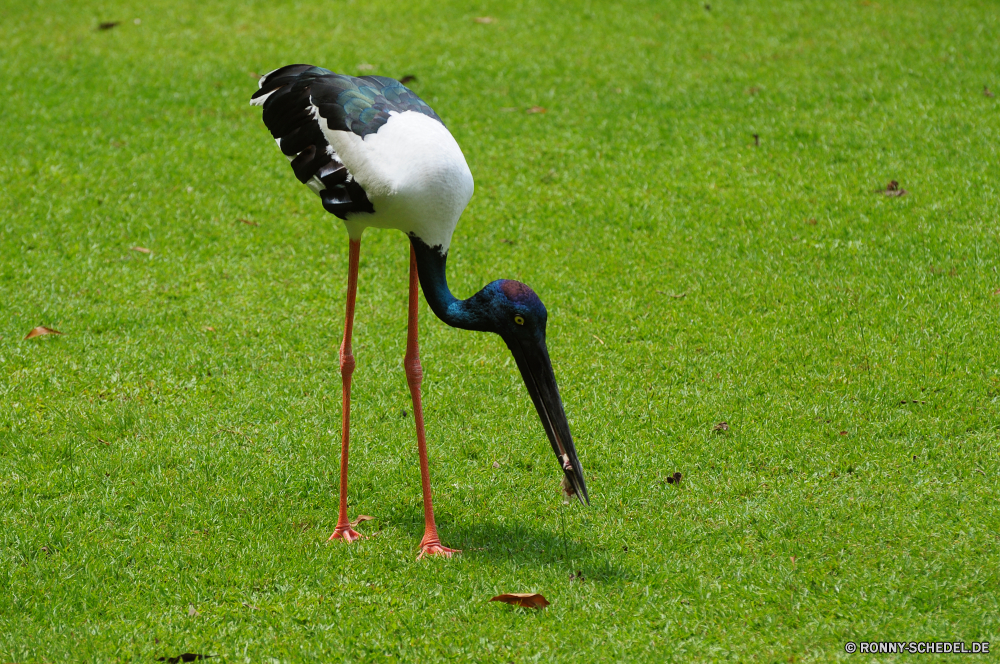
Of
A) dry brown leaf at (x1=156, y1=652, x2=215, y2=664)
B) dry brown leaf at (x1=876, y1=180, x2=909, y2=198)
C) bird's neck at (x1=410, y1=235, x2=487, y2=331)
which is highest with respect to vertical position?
bird's neck at (x1=410, y1=235, x2=487, y2=331)

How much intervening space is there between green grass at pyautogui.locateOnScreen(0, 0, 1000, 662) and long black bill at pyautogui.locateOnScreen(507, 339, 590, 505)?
1.10 ft

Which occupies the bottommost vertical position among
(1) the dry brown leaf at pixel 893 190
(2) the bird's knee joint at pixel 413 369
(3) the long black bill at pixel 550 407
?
(2) the bird's knee joint at pixel 413 369

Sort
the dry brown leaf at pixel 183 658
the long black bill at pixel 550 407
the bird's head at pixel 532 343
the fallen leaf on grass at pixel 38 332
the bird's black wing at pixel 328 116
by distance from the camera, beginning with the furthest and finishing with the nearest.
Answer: the fallen leaf on grass at pixel 38 332 < the bird's black wing at pixel 328 116 < the long black bill at pixel 550 407 < the bird's head at pixel 532 343 < the dry brown leaf at pixel 183 658

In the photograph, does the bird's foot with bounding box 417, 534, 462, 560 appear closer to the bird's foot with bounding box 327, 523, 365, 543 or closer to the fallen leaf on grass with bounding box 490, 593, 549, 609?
the bird's foot with bounding box 327, 523, 365, 543

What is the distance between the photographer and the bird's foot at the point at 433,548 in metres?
4.37

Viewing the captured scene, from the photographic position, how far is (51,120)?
908 cm

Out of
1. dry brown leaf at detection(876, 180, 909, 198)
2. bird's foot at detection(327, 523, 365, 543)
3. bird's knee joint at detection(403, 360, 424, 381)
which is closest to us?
bird's foot at detection(327, 523, 365, 543)

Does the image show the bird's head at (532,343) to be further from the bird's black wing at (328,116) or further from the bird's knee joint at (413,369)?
the bird's black wing at (328,116)

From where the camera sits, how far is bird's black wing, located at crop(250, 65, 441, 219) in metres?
4.45

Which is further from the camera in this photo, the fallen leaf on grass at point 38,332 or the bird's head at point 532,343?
the fallen leaf on grass at point 38,332

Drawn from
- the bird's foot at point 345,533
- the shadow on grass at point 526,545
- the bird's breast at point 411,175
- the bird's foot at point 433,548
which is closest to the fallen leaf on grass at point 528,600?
the shadow on grass at point 526,545

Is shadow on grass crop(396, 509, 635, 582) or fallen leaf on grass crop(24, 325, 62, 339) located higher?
shadow on grass crop(396, 509, 635, 582)

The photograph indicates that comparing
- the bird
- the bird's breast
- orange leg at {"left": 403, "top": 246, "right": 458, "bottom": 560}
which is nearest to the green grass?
orange leg at {"left": 403, "top": 246, "right": 458, "bottom": 560}

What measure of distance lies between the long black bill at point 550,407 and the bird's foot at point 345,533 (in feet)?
3.32
